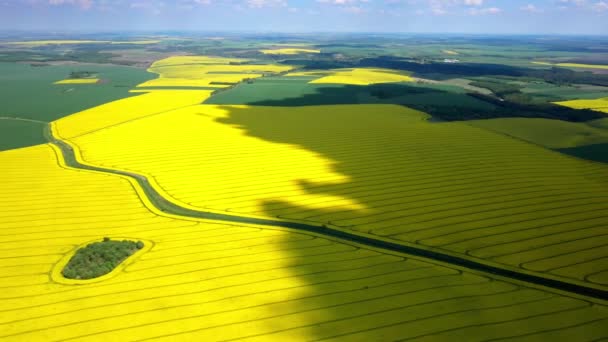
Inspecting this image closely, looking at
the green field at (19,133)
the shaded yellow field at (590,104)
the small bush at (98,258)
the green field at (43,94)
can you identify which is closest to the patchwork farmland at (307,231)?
the small bush at (98,258)

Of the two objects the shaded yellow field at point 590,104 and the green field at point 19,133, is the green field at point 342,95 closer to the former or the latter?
the shaded yellow field at point 590,104

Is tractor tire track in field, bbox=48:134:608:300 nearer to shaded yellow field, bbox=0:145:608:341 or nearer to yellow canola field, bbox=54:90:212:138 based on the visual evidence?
shaded yellow field, bbox=0:145:608:341

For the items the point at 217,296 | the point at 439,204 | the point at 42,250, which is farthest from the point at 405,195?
the point at 42,250

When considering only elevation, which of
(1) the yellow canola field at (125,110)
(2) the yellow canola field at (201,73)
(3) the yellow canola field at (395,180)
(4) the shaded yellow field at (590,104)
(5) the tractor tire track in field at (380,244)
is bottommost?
(5) the tractor tire track in field at (380,244)

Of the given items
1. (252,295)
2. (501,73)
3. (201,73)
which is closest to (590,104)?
(501,73)

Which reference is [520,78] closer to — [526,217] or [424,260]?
[526,217]

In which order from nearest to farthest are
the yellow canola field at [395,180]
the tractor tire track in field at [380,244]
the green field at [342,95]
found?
the tractor tire track in field at [380,244] → the yellow canola field at [395,180] → the green field at [342,95]

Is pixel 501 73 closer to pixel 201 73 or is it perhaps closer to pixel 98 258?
pixel 201 73
